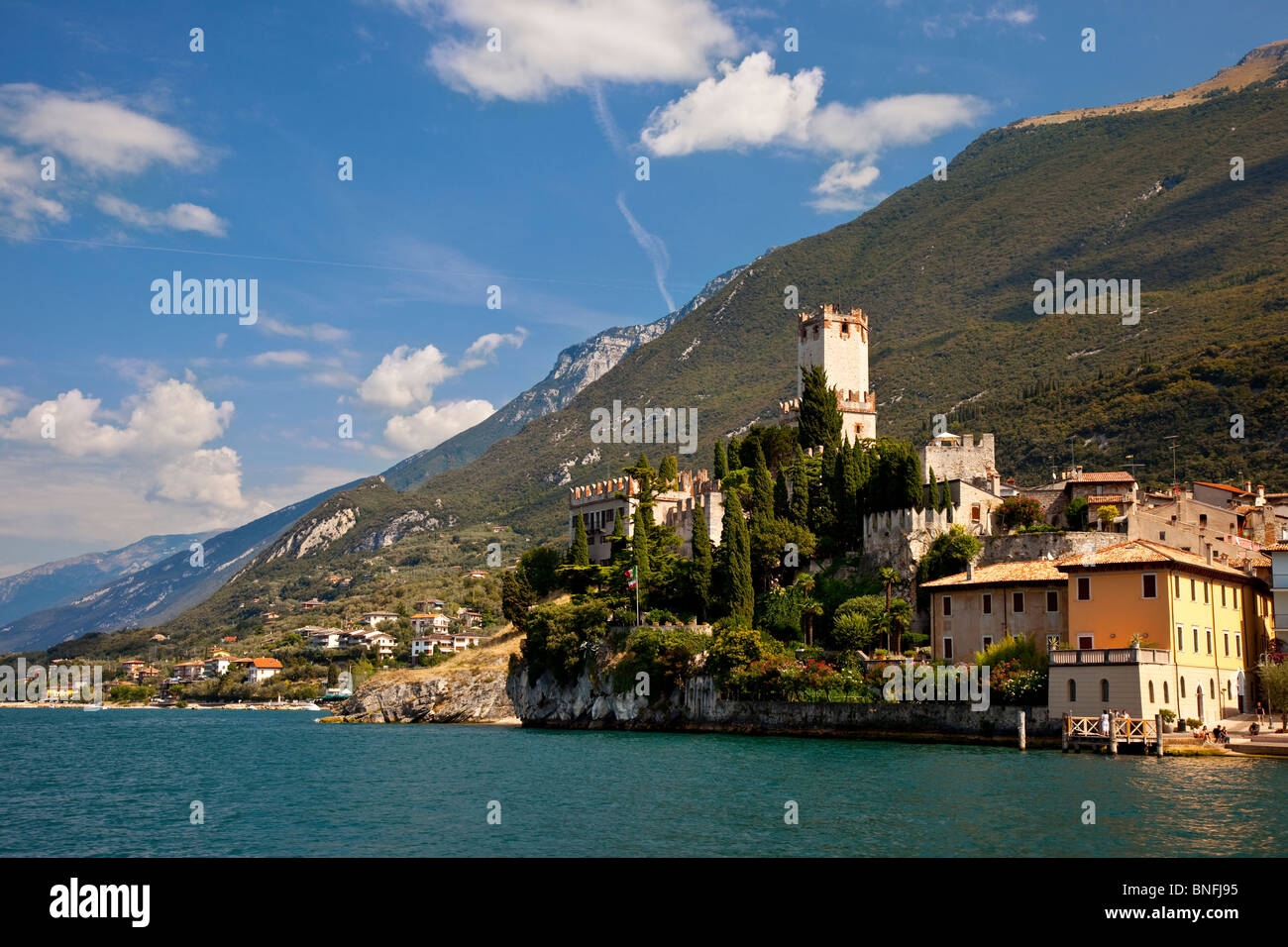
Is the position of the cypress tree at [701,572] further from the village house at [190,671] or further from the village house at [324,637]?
the village house at [190,671]

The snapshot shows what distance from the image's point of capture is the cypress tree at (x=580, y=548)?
8562 centimetres

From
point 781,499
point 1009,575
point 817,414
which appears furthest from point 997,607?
point 817,414

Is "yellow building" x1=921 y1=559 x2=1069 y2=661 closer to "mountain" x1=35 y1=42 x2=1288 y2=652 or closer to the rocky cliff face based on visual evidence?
the rocky cliff face

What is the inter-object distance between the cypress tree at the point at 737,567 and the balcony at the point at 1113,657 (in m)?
21.1

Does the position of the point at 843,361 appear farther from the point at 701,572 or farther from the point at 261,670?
the point at 261,670

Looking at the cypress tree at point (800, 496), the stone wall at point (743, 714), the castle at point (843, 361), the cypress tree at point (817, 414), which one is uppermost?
the castle at point (843, 361)

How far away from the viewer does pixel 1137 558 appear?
49.1 m

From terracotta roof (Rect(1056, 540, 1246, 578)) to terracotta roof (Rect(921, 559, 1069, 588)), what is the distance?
0.73 metres

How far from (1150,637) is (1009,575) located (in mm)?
8056

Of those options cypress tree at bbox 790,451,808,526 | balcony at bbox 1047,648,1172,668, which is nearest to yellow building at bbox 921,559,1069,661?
balcony at bbox 1047,648,1172,668

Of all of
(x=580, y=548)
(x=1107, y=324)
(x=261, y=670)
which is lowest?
(x=261, y=670)

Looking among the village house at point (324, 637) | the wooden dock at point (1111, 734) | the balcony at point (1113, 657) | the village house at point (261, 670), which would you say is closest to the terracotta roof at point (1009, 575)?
the balcony at point (1113, 657)
